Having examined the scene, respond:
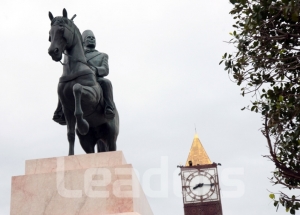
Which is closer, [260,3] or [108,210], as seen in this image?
[260,3]

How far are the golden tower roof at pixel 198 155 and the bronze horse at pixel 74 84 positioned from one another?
3299cm

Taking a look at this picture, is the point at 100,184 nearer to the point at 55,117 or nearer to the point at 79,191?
the point at 79,191

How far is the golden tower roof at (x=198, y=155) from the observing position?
41.6 meters

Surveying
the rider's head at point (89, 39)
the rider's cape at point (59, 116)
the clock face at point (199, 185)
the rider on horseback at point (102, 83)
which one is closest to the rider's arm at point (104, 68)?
the rider on horseback at point (102, 83)

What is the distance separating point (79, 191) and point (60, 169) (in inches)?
18.4

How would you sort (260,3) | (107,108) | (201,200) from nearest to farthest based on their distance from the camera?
1. (260,3)
2. (107,108)
3. (201,200)

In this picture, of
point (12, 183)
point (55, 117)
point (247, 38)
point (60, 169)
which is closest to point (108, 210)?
point (60, 169)

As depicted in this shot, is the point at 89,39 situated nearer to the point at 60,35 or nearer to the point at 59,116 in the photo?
Result: the point at 60,35

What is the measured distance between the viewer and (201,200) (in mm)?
38719

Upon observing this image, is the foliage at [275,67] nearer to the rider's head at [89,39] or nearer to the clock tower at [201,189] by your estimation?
the rider's head at [89,39]

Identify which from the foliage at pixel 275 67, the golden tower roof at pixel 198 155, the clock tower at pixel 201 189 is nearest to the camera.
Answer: the foliage at pixel 275 67

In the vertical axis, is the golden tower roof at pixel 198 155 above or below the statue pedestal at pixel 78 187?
above

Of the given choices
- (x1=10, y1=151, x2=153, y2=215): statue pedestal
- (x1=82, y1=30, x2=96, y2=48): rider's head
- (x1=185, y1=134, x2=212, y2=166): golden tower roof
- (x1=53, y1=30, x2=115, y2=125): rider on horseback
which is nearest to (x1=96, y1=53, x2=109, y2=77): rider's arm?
(x1=53, y1=30, x2=115, y2=125): rider on horseback

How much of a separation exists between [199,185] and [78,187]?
3141 centimetres
